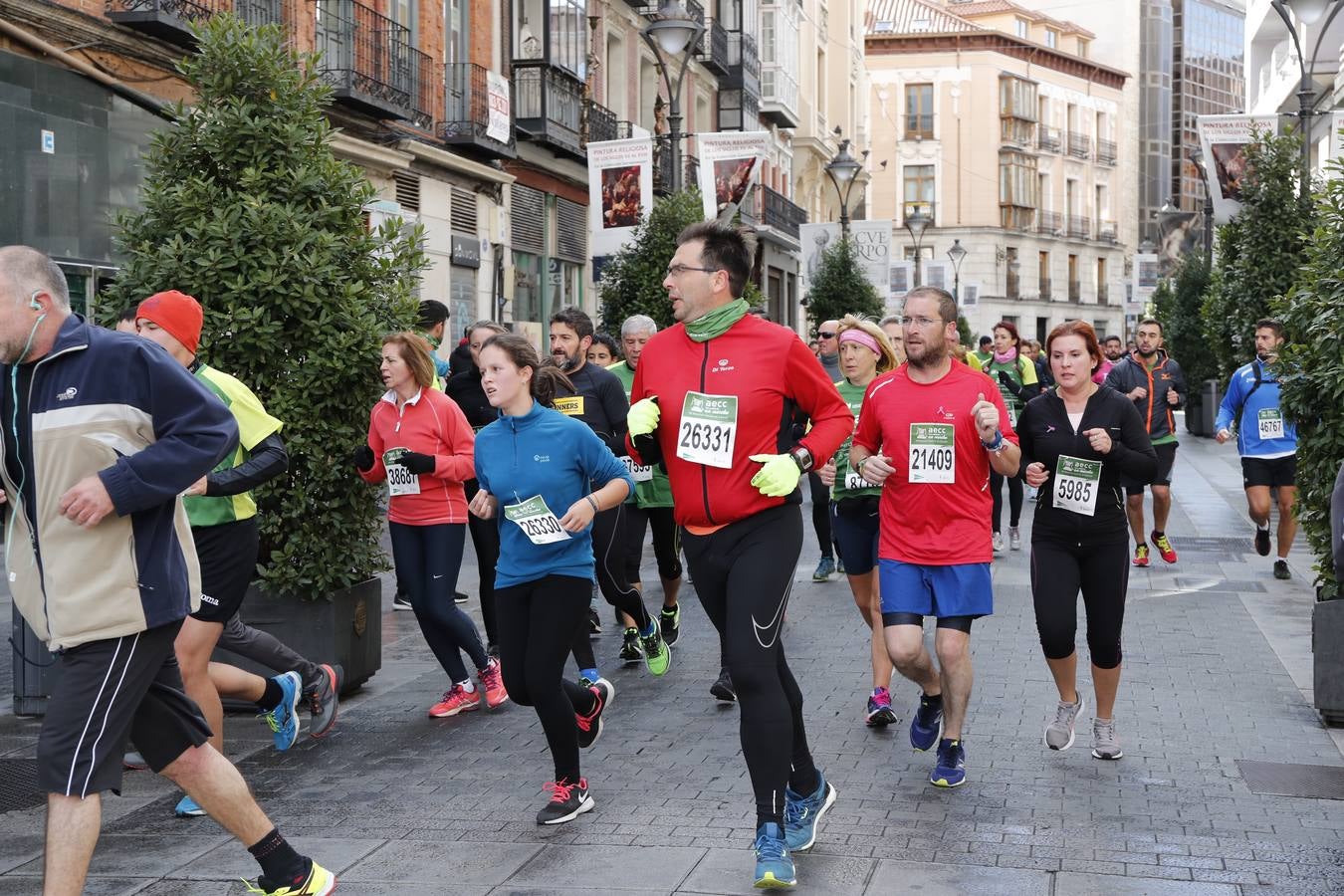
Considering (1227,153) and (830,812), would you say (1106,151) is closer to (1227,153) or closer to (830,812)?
(1227,153)

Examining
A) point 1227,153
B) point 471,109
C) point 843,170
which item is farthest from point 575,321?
A: point 843,170

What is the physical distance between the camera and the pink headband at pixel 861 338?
8719 mm

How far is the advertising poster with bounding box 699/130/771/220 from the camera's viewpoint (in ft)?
69.3

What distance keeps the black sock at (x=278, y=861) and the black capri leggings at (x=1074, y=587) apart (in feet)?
10.8

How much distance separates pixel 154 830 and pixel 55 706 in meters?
1.65

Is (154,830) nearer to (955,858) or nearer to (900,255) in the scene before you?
(955,858)

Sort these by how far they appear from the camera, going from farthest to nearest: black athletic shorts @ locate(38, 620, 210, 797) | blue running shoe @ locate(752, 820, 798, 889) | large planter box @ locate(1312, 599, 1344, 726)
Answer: large planter box @ locate(1312, 599, 1344, 726)
blue running shoe @ locate(752, 820, 798, 889)
black athletic shorts @ locate(38, 620, 210, 797)

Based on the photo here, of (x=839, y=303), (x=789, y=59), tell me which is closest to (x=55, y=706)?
(x=839, y=303)

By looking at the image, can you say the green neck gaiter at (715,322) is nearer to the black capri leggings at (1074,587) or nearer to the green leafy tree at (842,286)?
the black capri leggings at (1074,587)

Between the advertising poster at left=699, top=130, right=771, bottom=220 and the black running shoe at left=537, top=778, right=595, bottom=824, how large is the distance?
15.7 m

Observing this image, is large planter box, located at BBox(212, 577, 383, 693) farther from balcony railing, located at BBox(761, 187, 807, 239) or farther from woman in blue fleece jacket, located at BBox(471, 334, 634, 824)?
balcony railing, located at BBox(761, 187, 807, 239)

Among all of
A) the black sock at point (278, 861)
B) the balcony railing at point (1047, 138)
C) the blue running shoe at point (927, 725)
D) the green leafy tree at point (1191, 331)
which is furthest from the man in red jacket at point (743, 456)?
the balcony railing at point (1047, 138)

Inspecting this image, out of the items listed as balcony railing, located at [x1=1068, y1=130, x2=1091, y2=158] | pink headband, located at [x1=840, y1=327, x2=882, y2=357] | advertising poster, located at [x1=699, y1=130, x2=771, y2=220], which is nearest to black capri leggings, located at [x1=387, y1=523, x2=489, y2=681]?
pink headband, located at [x1=840, y1=327, x2=882, y2=357]

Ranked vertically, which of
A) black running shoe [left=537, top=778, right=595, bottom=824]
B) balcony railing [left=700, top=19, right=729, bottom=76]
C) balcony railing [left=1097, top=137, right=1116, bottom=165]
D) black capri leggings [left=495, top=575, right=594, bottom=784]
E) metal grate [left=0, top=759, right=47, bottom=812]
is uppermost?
balcony railing [left=1097, top=137, right=1116, bottom=165]
